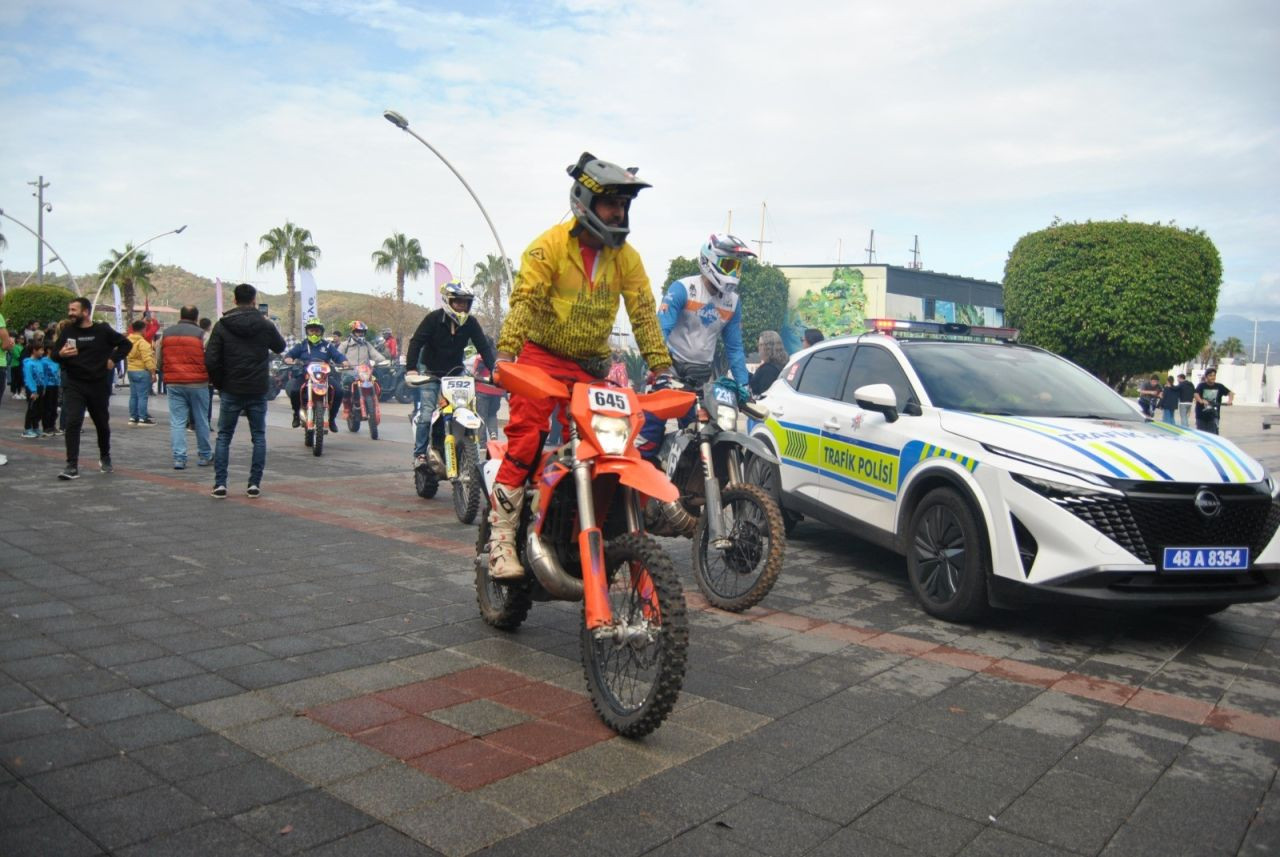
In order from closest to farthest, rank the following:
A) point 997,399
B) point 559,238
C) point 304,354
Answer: point 559,238, point 997,399, point 304,354

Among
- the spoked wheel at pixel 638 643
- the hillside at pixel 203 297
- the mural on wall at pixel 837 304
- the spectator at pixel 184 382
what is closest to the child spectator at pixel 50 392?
the spectator at pixel 184 382

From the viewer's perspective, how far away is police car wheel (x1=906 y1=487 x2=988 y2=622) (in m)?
5.37

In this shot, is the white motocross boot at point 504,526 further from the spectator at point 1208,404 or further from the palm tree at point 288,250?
the palm tree at point 288,250

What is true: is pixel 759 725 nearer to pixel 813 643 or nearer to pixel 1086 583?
pixel 813 643

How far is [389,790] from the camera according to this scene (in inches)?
127

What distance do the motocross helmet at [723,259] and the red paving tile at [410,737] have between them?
3.98 meters

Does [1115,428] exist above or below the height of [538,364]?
below

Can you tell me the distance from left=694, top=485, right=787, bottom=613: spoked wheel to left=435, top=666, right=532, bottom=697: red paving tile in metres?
1.53

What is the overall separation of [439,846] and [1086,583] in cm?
348

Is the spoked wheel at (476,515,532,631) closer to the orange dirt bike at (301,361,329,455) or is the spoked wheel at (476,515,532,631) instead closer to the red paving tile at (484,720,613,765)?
the red paving tile at (484,720,613,765)

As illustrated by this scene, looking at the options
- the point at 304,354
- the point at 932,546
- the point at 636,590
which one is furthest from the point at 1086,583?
the point at 304,354

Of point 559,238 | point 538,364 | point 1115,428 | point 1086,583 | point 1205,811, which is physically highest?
point 559,238

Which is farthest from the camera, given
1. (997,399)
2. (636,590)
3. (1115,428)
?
(997,399)

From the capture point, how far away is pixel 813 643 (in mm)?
5125
